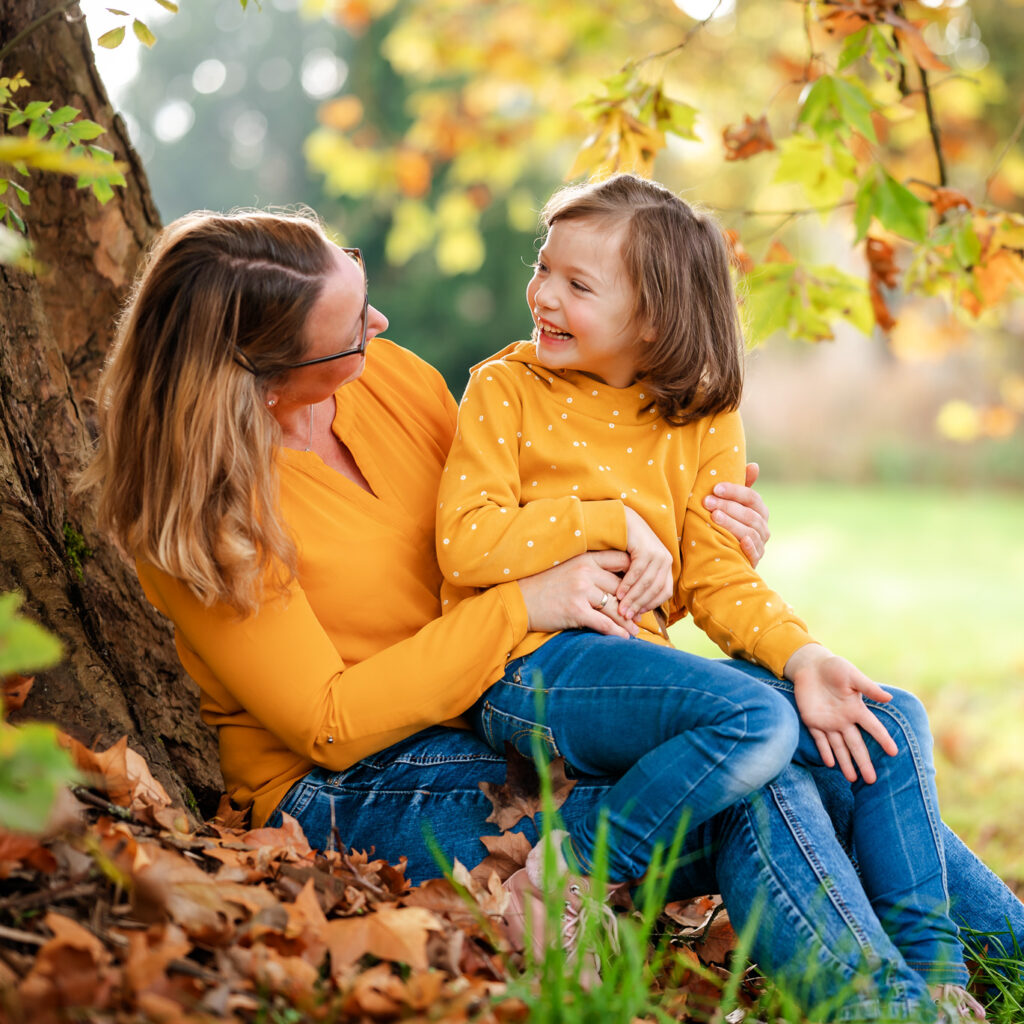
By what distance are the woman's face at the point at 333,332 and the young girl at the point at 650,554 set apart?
0.94ft

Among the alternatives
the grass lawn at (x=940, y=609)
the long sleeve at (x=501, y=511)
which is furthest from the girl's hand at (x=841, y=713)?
the grass lawn at (x=940, y=609)

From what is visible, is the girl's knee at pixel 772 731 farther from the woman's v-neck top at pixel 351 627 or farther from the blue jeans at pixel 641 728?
the woman's v-neck top at pixel 351 627

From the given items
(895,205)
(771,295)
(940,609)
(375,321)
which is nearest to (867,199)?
(895,205)

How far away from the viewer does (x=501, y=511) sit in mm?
2080

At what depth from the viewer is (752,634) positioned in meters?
2.19

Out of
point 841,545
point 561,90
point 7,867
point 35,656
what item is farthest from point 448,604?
point 841,545

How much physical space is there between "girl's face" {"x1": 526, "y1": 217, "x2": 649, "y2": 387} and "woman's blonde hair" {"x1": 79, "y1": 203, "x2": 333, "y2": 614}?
0.49 m

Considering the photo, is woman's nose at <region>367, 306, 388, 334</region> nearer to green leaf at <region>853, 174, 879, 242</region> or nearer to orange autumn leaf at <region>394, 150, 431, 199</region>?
green leaf at <region>853, 174, 879, 242</region>

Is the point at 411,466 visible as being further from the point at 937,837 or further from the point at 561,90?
the point at 561,90

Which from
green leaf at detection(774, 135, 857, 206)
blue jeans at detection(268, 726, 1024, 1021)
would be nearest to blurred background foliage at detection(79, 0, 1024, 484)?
green leaf at detection(774, 135, 857, 206)

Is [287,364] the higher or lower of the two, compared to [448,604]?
higher

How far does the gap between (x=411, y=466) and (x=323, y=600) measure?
375 millimetres

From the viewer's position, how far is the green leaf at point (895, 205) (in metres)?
2.58

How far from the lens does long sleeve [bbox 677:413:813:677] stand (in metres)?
2.18
